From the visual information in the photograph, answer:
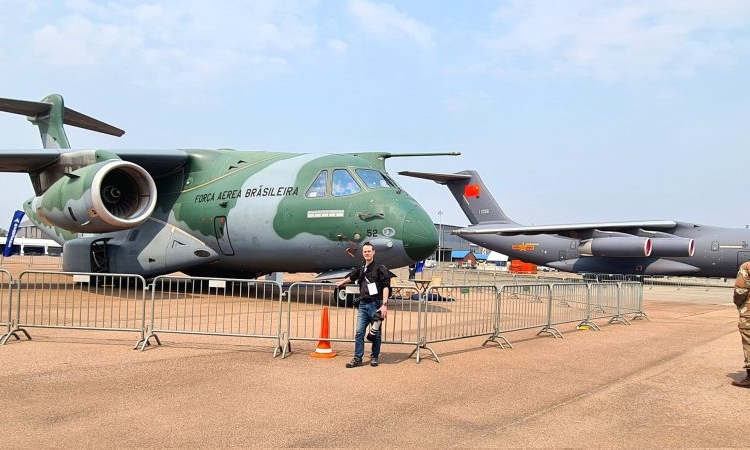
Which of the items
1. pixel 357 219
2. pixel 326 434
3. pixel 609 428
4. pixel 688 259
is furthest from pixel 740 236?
pixel 326 434

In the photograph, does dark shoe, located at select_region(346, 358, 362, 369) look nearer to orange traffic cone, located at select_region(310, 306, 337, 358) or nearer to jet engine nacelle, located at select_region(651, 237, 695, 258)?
orange traffic cone, located at select_region(310, 306, 337, 358)

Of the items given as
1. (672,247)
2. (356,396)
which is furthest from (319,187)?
(672,247)

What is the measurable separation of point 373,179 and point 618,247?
59.4ft

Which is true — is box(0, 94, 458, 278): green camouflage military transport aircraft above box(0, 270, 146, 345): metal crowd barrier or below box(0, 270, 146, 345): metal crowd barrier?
above

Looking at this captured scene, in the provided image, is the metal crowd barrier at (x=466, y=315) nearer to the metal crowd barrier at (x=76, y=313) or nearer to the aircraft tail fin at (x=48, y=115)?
the metal crowd barrier at (x=76, y=313)

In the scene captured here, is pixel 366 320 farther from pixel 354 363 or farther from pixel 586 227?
pixel 586 227

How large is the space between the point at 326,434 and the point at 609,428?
2.29 m

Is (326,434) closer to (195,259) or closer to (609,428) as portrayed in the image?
(609,428)

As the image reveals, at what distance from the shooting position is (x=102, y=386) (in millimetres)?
5535

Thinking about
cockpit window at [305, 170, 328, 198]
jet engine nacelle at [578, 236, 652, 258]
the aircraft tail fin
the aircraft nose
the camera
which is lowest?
the camera

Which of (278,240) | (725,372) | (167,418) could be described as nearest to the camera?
(167,418)

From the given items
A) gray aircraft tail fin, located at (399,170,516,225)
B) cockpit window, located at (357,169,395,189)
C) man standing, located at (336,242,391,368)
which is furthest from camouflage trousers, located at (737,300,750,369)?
gray aircraft tail fin, located at (399,170,516,225)

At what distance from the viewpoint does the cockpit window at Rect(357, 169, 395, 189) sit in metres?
12.0

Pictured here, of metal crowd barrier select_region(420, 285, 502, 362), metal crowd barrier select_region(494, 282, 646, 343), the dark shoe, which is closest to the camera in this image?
the dark shoe
